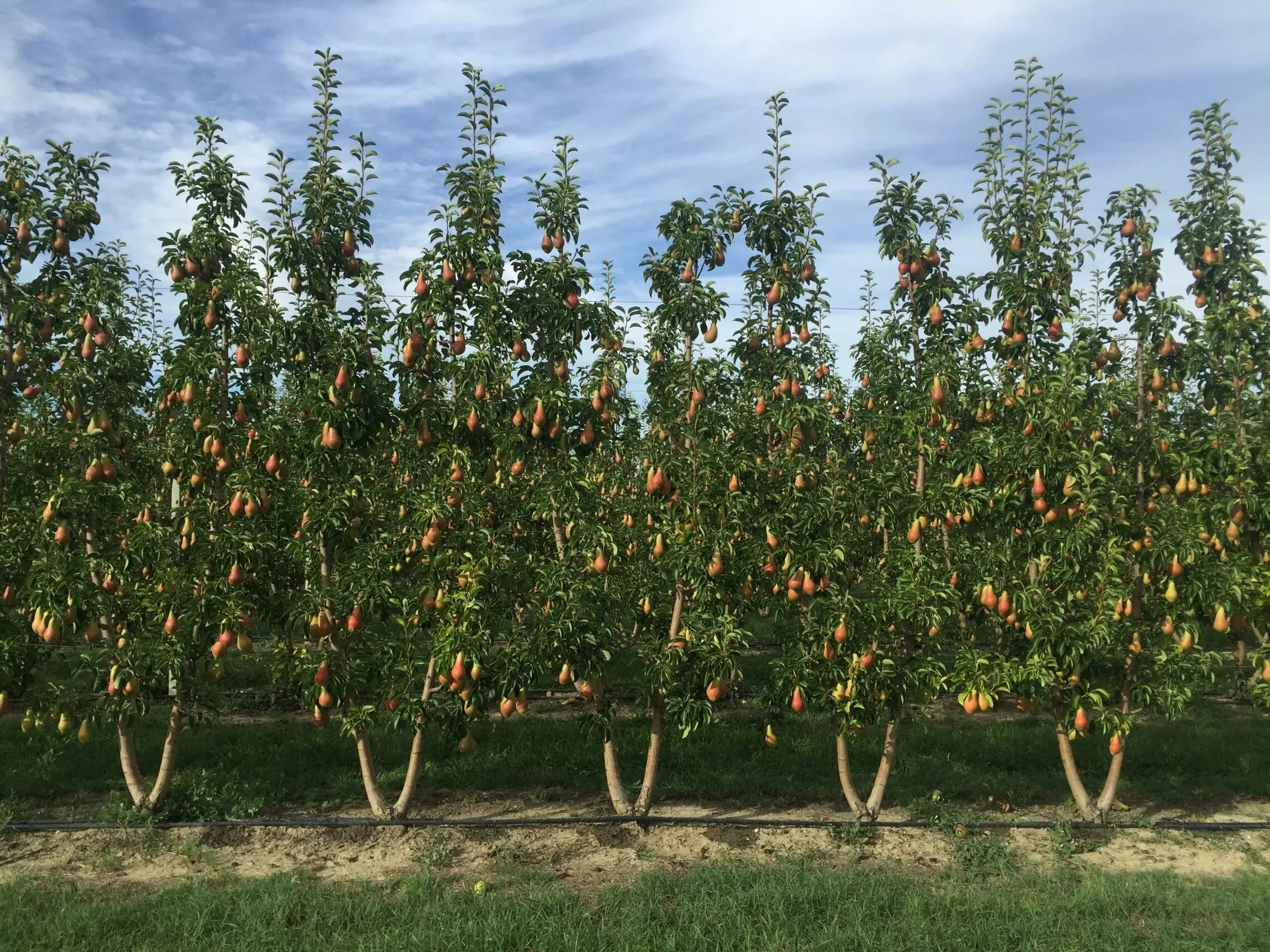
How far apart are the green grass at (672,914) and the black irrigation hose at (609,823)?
0.84 meters

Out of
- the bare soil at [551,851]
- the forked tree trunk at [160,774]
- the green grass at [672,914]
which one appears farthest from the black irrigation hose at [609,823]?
the green grass at [672,914]

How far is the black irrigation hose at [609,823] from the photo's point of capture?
6.12 metres

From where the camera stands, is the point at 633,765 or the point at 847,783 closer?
the point at 847,783

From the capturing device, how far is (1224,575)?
6074 mm

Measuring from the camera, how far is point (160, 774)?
6438mm

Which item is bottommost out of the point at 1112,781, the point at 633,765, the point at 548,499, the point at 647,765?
the point at 633,765

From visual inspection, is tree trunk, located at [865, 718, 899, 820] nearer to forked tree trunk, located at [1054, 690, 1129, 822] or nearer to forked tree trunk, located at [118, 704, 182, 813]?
forked tree trunk, located at [1054, 690, 1129, 822]

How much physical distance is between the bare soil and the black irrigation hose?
0.14 ft

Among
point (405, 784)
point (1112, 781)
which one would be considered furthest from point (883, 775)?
point (405, 784)

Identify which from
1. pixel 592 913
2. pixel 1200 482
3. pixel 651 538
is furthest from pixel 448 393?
pixel 1200 482

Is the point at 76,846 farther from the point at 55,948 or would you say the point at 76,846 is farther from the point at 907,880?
the point at 907,880

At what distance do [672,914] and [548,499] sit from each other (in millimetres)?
2782

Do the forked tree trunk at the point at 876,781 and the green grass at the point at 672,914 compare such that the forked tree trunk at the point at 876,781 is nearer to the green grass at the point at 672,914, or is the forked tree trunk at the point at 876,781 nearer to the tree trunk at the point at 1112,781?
the green grass at the point at 672,914

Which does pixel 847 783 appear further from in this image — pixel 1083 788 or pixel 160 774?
pixel 160 774
